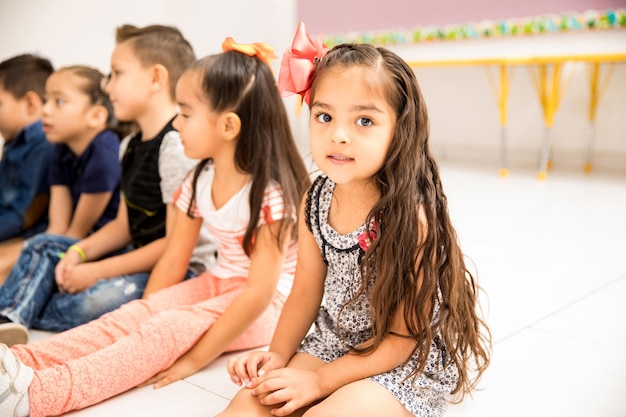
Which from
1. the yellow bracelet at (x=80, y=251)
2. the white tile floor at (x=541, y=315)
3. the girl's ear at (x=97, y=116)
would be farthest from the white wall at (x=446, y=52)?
the yellow bracelet at (x=80, y=251)

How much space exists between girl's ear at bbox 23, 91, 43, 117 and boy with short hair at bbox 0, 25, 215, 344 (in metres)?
0.63

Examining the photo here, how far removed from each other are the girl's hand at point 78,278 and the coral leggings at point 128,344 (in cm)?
25

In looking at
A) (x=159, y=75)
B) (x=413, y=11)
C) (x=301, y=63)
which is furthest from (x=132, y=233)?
(x=413, y=11)

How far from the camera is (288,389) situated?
3.15 ft

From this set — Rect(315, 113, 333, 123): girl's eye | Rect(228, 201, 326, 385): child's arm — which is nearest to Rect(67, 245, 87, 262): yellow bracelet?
Rect(228, 201, 326, 385): child's arm

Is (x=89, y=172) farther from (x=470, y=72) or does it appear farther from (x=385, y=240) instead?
(x=470, y=72)

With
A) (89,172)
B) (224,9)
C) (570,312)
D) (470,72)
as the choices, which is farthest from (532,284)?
(224,9)

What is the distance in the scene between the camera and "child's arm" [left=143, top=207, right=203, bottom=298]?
1.48 meters

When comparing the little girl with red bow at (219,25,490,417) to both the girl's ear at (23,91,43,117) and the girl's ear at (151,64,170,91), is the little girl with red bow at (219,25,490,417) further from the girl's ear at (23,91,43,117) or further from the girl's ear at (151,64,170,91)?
Answer: the girl's ear at (23,91,43,117)

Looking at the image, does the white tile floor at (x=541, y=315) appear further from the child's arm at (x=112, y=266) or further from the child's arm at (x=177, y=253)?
the child's arm at (x=177, y=253)

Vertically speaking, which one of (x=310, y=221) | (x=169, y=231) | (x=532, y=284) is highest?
(x=310, y=221)

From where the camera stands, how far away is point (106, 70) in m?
3.78

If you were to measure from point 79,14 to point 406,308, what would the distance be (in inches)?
124

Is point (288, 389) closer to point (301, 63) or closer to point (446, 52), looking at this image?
point (301, 63)
